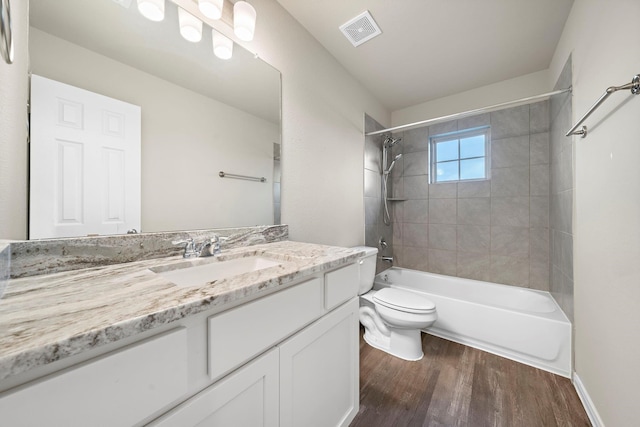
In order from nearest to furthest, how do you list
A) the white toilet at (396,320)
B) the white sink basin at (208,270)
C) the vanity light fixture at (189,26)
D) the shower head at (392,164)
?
the white sink basin at (208,270) < the vanity light fixture at (189,26) < the white toilet at (396,320) < the shower head at (392,164)

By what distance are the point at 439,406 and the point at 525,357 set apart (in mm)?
877

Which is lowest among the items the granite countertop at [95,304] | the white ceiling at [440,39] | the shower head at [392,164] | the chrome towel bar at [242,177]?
the granite countertop at [95,304]

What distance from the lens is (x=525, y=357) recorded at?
1.65 m

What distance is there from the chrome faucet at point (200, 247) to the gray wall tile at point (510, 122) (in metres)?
2.79

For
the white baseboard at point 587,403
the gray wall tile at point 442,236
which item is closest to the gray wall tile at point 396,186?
the gray wall tile at point 442,236

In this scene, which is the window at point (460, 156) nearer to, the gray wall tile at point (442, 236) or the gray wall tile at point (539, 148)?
the gray wall tile at point (539, 148)

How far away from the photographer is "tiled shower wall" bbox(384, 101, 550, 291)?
2195 mm

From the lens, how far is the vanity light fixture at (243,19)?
3.83ft

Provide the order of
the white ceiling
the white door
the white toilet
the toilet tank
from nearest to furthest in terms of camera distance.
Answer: the white door → the white ceiling → the white toilet → the toilet tank

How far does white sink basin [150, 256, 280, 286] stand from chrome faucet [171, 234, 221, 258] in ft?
0.25

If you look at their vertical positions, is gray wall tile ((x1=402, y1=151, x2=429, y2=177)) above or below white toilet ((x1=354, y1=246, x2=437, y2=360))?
above

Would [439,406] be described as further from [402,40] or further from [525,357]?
[402,40]

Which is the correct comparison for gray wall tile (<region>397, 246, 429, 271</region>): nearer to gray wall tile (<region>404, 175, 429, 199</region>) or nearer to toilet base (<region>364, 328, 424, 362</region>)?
gray wall tile (<region>404, 175, 429, 199</region>)

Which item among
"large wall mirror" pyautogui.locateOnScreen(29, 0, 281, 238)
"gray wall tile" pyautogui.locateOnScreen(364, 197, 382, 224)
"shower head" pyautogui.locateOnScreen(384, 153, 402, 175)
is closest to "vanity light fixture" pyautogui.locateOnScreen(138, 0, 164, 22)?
"large wall mirror" pyautogui.locateOnScreen(29, 0, 281, 238)
